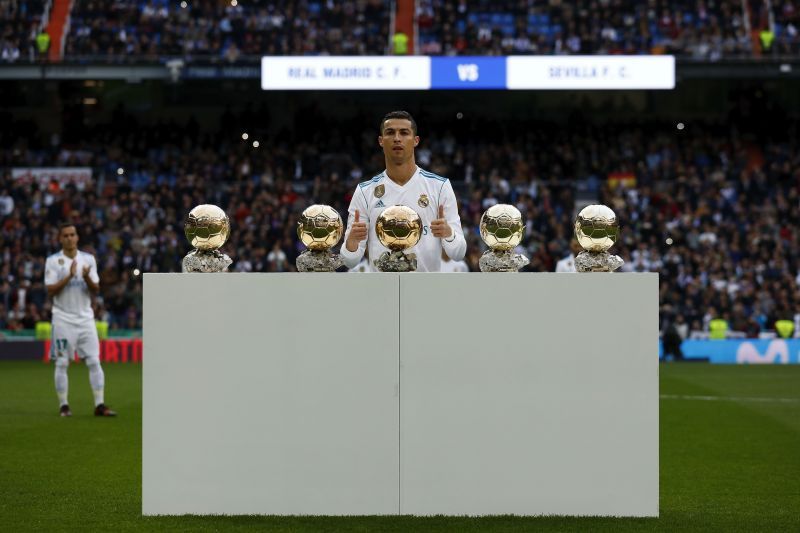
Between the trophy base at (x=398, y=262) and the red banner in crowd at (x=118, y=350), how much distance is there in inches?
838

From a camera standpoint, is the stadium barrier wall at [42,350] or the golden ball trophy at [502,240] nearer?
the golden ball trophy at [502,240]

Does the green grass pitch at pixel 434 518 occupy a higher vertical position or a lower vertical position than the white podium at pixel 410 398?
lower

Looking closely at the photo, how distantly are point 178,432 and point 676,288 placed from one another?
2474 cm

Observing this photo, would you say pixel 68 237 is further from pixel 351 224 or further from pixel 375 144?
pixel 375 144

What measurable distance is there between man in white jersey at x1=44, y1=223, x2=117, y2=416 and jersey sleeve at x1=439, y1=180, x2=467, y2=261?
711 cm

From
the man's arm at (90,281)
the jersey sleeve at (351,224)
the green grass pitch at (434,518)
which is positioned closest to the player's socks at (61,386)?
the green grass pitch at (434,518)

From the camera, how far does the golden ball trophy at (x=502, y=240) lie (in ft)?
22.8

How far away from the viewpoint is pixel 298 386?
6691 mm

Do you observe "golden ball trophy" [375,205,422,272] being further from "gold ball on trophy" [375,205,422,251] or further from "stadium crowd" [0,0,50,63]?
"stadium crowd" [0,0,50,63]

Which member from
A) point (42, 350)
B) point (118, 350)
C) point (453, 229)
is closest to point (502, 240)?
point (453, 229)

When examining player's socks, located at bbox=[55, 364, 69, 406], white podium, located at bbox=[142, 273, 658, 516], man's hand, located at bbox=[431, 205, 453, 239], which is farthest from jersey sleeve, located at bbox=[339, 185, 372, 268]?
player's socks, located at bbox=[55, 364, 69, 406]

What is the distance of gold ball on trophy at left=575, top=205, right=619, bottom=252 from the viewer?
22.7 ft

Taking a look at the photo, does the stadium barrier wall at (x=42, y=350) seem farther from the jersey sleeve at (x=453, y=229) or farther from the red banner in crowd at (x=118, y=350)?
the jersey sleeve at (x=453, y=229)

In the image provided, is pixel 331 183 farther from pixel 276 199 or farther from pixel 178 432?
pixel 178 432
